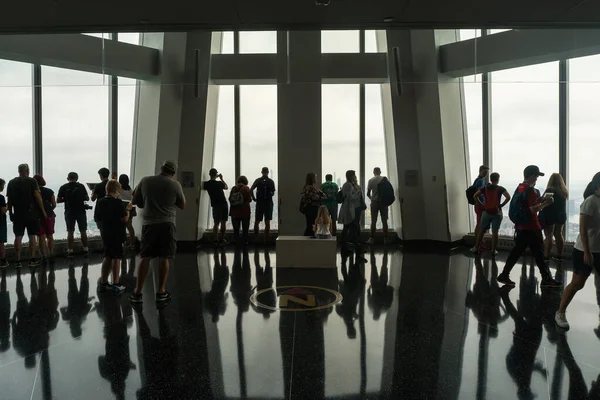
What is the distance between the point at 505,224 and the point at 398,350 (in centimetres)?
627

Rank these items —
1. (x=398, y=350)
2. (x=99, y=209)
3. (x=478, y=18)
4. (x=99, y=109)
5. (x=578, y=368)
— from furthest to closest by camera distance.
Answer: (x=99, y=109) < (x=99, y=209) < (x=478, y=18) < (x=398, y=350) < (x=578, y=368)

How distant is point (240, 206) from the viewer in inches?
380

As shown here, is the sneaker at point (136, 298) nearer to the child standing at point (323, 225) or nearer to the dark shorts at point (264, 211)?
the child standing at point (323, 225)

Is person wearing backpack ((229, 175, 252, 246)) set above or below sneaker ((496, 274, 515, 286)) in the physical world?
above

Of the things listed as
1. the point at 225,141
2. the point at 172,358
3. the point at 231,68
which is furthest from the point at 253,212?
the point at 172,358

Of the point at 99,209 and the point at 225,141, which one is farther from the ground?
the point at 225,141

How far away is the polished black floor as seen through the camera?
302 cm

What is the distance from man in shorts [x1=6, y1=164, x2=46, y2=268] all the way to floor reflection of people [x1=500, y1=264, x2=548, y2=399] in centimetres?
782

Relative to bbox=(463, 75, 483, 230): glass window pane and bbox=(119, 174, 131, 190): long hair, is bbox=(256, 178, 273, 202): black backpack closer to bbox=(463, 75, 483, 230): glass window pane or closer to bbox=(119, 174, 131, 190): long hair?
bbox=(119, 174, 131, 190): long hair

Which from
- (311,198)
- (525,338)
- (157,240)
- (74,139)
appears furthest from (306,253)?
(74,139)

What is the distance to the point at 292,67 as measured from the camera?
359 inches

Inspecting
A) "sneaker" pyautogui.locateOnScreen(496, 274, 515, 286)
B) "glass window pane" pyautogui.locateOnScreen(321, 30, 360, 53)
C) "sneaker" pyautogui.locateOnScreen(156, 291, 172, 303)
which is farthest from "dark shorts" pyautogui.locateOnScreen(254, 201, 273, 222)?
"sneaker" pyautogui.locateOnScreen(496, 274, 515, 286)

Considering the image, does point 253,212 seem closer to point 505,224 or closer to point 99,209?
point 99,209

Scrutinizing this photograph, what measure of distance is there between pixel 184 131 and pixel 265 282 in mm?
5379
